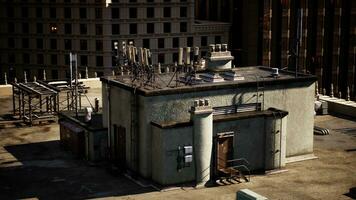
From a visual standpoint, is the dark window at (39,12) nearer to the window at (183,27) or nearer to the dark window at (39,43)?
the dark window at (39,43)

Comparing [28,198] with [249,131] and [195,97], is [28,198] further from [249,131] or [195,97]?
[249,131]

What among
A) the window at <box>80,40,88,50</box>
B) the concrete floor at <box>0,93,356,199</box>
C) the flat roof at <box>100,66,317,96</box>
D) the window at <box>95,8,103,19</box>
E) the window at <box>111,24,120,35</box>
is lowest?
the concrete floor at <box>0,93,356,199</box>

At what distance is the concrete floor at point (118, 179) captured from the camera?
40.7 metres

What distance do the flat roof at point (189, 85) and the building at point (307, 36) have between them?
6041 cm

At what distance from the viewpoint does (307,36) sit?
11669cm

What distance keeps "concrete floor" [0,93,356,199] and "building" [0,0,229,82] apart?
6252 centimetres

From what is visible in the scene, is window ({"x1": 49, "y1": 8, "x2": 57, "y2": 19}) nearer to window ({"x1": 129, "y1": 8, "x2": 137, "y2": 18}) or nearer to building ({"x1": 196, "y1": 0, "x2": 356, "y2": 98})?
window ({"x1": 129, "y1": 8, "x2": 137, "y2": 18})

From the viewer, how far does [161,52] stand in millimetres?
118312

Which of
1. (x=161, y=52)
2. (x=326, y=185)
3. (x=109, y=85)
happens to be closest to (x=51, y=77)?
(x=161, y=52)

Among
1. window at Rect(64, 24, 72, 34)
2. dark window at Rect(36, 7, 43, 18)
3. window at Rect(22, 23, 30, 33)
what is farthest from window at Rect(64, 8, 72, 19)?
window at Rect(22, 23, 30, 33)

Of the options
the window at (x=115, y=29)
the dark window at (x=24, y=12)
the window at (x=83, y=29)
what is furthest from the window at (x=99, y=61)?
the dark window at (x=24, y=12)

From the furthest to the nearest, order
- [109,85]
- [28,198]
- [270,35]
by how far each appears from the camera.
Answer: [270,35] < [109,85] < [28,198]

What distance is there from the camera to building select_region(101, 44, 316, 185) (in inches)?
1644

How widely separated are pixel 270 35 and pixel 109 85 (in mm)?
72062
